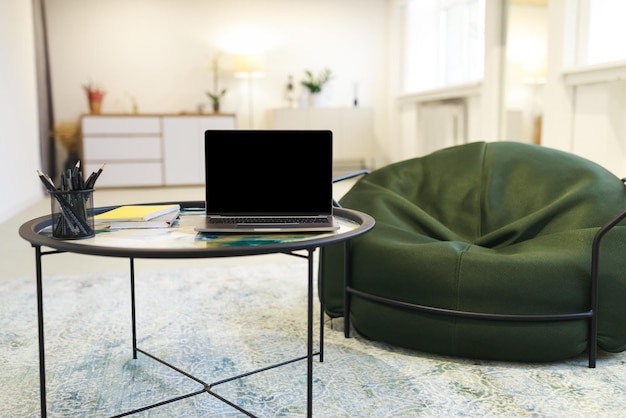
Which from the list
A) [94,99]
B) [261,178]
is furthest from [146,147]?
[261,178]

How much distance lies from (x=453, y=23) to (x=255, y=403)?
642 cm

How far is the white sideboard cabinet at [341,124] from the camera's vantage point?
8570mm

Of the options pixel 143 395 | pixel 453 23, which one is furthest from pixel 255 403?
pixel 453 23

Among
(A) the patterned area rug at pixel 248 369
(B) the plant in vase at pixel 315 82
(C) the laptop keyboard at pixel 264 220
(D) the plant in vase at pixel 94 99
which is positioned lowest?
(A) the patterned area rug at pixel 248 369

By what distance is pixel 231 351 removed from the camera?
2.25 m

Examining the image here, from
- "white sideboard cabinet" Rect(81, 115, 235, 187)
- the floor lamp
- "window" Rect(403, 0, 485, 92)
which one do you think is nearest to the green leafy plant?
the floor lamp

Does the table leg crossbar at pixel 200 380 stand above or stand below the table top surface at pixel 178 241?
below

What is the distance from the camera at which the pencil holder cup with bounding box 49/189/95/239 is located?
1.52m

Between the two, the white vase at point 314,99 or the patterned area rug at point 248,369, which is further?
the white vase at point 314,99

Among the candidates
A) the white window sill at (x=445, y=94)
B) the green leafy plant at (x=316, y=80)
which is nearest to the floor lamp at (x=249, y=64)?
the green leafy plant at (x=316, y=80)

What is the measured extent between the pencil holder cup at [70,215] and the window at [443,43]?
5.47 meters

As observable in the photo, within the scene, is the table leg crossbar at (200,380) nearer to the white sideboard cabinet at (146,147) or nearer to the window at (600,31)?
the window at (600,31)

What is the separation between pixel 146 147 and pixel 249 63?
1.73m

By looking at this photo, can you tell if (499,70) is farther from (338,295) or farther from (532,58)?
(338,295)
